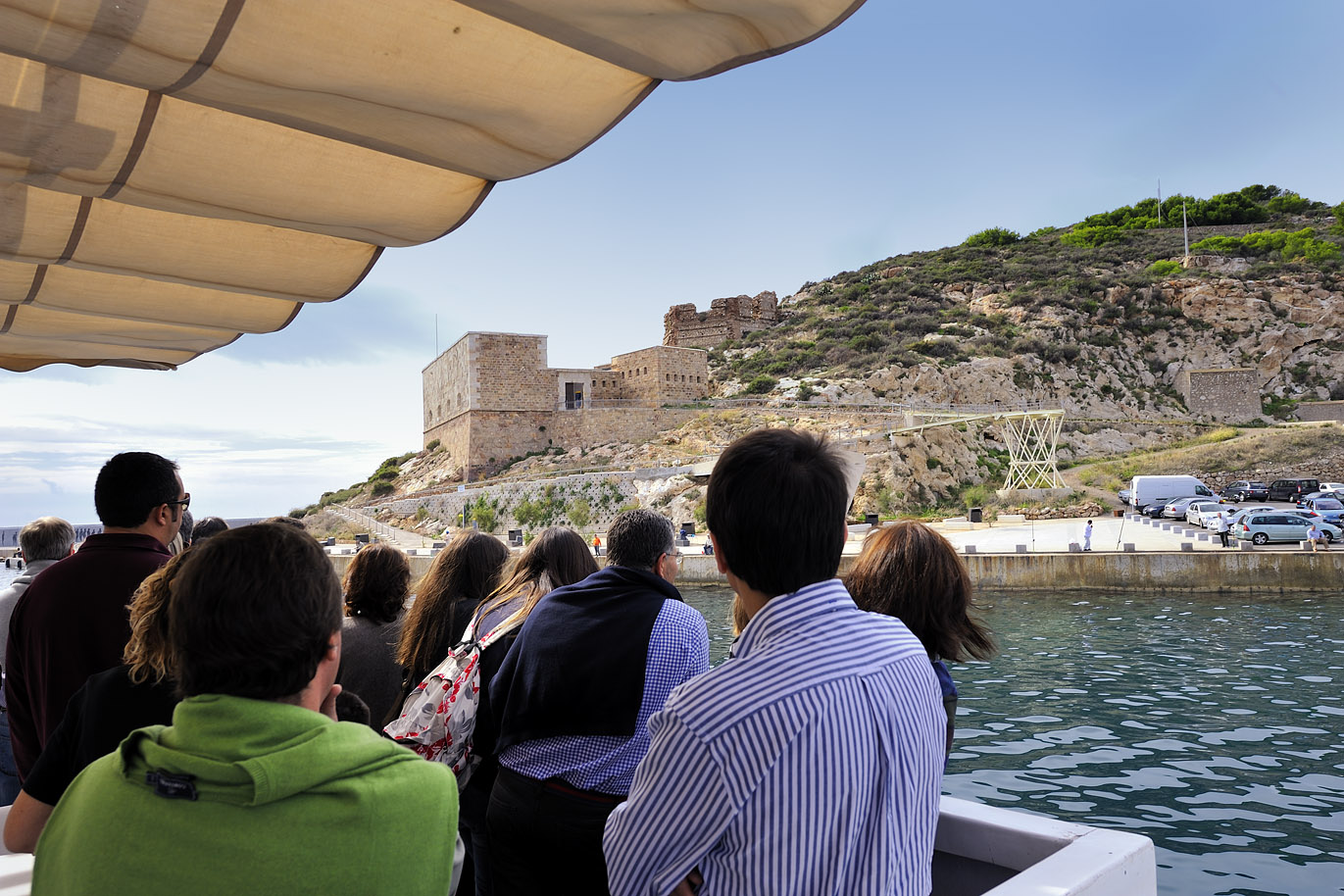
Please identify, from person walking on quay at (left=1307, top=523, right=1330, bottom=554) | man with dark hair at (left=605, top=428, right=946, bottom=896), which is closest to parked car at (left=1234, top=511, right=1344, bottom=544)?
person walking on quay at (left=1307, top=523, right=1330, bottom=554)

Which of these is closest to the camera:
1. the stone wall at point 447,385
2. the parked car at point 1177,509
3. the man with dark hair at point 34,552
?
the man with dark hair at point 34,552

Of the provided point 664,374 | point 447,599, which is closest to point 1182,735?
point 447,599

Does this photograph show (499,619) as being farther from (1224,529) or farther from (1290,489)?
(1290,489)

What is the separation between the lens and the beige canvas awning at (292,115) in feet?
5.51

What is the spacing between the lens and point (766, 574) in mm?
1310

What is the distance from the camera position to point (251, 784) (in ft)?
3.15

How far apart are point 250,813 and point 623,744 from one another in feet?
3.87

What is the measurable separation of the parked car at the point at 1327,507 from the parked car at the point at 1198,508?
1.84 metres

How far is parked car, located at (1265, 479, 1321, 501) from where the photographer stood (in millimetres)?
26875

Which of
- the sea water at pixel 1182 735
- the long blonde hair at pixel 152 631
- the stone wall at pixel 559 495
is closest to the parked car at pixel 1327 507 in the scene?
the sea water at pixel 1182 735

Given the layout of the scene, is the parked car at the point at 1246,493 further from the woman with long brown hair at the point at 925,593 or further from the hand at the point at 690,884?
the hand at the point at 690,884

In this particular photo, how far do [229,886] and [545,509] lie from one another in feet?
102

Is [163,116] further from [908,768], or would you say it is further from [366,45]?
[908,768]

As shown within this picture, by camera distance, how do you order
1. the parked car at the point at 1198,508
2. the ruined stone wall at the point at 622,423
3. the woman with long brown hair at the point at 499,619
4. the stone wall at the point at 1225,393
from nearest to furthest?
the woman with long brown hair at the point at 499,619 → the parked car at the point at 1198,508 → the ruined stone wall at the point at 622,423 → the stone wall at the point at 1225,393
